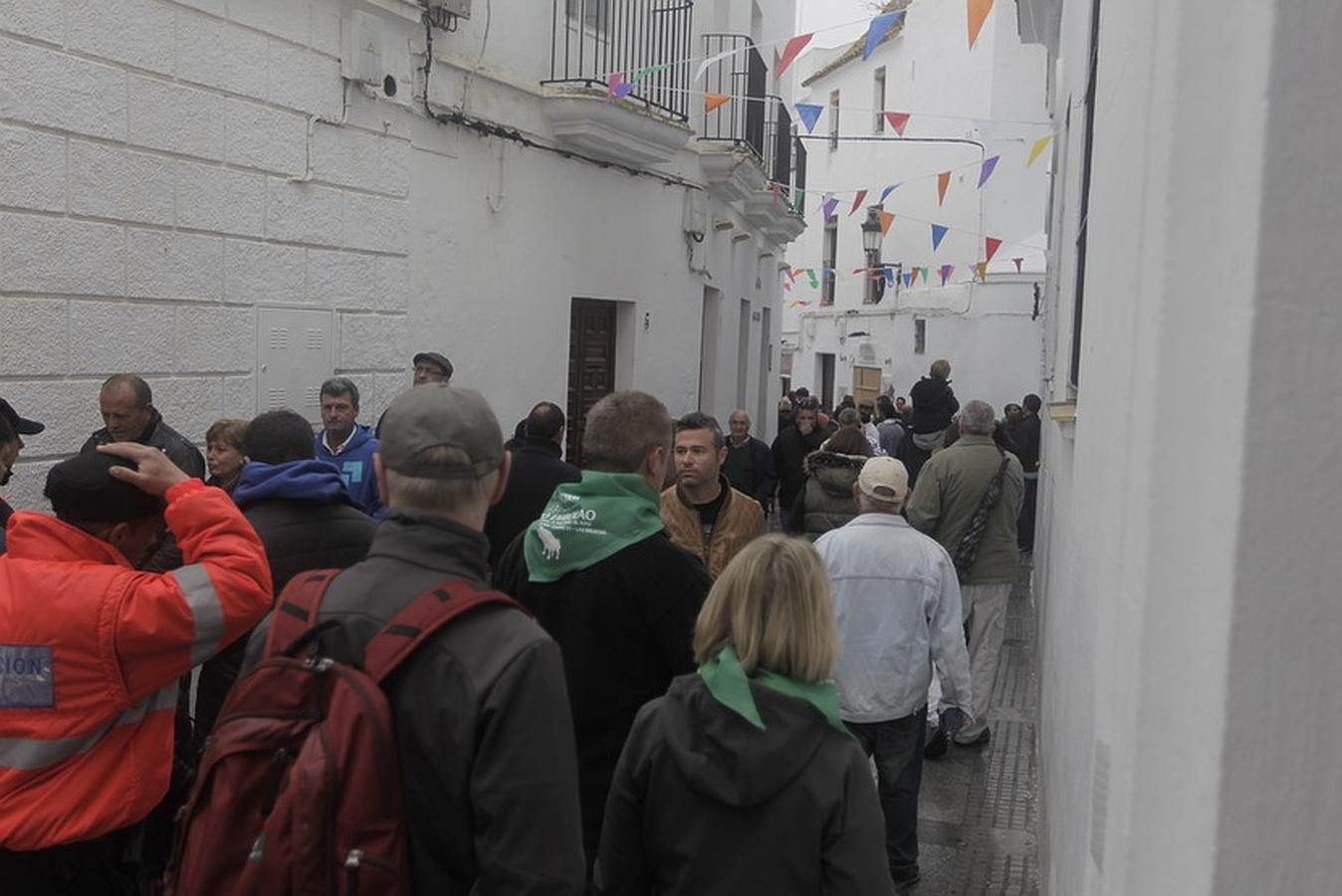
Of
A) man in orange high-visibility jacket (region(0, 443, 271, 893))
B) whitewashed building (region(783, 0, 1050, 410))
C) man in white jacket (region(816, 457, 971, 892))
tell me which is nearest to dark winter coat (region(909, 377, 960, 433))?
man in white jacket (region(816, 457, 971, 892))

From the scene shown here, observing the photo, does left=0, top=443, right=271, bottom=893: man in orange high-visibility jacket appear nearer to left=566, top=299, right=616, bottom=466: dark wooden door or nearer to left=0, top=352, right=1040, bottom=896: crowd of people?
left=0, top=352, right=1040, bottom=896: crowd of people

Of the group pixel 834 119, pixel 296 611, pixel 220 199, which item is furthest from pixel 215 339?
pixel 834 119

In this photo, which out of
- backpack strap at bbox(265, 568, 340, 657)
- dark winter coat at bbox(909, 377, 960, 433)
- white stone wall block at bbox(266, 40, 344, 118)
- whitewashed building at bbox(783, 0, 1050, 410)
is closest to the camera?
backpack strap at bbox(265, 568, 340, 657)

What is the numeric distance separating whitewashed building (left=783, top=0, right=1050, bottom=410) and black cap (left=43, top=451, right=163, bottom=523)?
18.2m

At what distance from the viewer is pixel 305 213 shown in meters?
7.91

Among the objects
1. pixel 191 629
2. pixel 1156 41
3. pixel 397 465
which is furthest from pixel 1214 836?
pixel 191 629

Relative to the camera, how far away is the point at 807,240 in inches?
1391

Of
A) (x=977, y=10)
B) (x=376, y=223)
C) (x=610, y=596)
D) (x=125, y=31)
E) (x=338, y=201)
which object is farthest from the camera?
(x=977, y=10)

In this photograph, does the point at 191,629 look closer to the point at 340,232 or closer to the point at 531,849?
the point at 531,849

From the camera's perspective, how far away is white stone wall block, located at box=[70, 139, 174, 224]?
6363mm

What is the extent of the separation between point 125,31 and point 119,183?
73cm

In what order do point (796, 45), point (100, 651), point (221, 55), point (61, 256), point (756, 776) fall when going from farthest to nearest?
point (796, 45) → point (221, 55) → point (61, 256) → point (100, 651) → point (756, 776)

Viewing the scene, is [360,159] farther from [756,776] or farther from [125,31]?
[756,776]

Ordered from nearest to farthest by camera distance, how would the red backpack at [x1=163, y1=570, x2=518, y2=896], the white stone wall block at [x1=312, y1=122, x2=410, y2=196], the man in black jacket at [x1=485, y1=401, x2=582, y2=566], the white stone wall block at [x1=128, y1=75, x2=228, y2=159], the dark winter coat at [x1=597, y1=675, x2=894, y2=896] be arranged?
the red backpack at [x1=163, y1=570, x2=518, y2=896]
the dark winter coat at [x1=597, y1=675, x2=894, y2=896]
the man in black jacket at [x1=485, y1=401, x2=582, y2=566]
the white stone wall block at [x1=128, y1=75, x2=228, y2=159]
the white stone wall block at [x1=312, y1=122, x2=410, y2=196]
